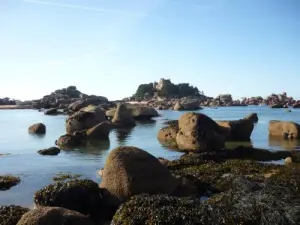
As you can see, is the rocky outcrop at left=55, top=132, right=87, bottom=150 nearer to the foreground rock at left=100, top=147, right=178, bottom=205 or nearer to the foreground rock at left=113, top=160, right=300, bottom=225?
the foreground rock at left=100, top=147, right=178, bottom=205

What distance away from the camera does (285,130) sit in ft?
101

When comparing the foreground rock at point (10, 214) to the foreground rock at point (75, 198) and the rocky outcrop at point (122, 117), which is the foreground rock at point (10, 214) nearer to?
the foreground rock at point (75, 198)

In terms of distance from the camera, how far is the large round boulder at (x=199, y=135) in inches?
893

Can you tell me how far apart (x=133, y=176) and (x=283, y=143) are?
1820cm

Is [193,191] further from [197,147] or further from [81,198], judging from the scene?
[197,147]

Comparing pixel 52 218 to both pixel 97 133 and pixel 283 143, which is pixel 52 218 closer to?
pixel 283 143

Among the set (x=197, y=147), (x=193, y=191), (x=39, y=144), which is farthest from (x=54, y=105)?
(x=193, y=191)

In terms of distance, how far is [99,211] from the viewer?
424 inches

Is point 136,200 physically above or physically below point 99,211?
above

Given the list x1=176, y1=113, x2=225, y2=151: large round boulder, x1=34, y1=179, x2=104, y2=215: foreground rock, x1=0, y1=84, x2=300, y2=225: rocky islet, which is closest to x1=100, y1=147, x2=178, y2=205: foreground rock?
x1=0, y1=84, x2=300, y2=225: rocky islet

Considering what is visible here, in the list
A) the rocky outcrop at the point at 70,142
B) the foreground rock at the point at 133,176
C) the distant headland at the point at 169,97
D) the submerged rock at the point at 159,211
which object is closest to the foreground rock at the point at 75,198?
the foreground rock at the point at 133,176

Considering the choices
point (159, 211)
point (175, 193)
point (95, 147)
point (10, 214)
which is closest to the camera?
point (159, 211)

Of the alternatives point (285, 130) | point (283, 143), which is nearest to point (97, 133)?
point (283, 143)

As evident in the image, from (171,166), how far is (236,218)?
8.90 metres
